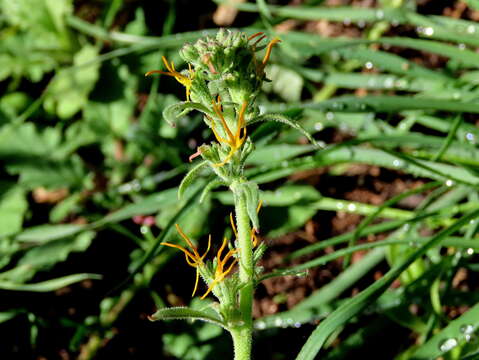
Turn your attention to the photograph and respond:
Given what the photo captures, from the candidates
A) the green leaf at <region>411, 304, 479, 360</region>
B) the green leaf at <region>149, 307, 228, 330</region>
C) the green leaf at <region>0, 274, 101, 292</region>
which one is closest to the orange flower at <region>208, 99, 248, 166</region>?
the green leaf at <region>149, 307, 228, 330</region>

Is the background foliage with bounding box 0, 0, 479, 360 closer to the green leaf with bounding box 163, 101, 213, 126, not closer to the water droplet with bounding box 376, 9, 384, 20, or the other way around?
the water droplet with bounding box 376, 9, 384, 20

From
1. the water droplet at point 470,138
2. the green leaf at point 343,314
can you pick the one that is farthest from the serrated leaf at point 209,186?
the water droplet at point 470,138

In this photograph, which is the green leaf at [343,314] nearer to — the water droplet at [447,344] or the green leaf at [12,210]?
the water droplet at [447,344]

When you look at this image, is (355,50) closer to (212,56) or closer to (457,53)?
(457,53)

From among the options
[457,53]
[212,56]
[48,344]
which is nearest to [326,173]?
[457,53]

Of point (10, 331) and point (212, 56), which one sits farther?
point (10, 331)

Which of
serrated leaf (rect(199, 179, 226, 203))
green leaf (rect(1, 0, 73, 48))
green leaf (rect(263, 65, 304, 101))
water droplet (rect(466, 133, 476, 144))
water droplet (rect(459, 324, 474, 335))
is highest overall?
green leaf (rect(1, 0, 73, 48))

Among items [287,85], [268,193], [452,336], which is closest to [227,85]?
[452,336]
